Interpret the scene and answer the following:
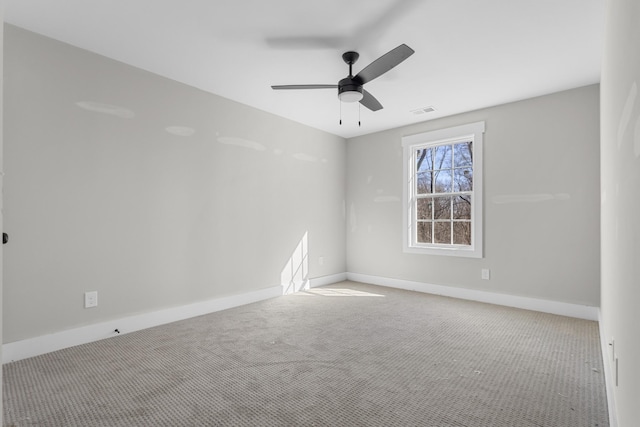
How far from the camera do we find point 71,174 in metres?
2.90

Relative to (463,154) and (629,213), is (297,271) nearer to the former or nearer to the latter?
(463,154)

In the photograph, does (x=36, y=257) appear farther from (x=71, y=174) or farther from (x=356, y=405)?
(x=356, y=405)

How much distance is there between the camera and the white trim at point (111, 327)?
2.64m

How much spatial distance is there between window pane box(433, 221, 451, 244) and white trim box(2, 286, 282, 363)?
2.50m

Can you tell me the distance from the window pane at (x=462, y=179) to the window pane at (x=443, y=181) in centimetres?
8

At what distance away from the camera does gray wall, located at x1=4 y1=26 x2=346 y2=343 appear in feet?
8.80

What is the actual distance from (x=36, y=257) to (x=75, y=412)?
1.35 m

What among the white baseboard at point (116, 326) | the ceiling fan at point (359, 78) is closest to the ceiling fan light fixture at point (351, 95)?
the ceiling fan at point (359, 78)

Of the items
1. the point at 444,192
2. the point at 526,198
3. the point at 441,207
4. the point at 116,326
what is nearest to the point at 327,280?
the point at 441,207

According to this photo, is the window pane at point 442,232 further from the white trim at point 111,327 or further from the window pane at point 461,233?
the white trim at point 111,327

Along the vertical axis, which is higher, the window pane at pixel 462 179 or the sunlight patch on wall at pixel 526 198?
the window pane at pixel 462 179

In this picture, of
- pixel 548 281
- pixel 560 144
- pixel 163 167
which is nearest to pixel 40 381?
pixel 163 167

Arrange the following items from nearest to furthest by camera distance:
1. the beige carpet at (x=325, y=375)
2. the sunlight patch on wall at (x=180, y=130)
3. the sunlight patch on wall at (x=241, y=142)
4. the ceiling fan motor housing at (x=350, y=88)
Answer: the beige carpet at (x=325, y=375) → the ceiling fan motor housing at (x=350, y=88) → the sunlight patch on wall at (x=180, y=130) → the sunlight patch on wall at (x=241, y=142)

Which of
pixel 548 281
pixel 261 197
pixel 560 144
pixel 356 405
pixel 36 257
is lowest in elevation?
pixel 356 405
